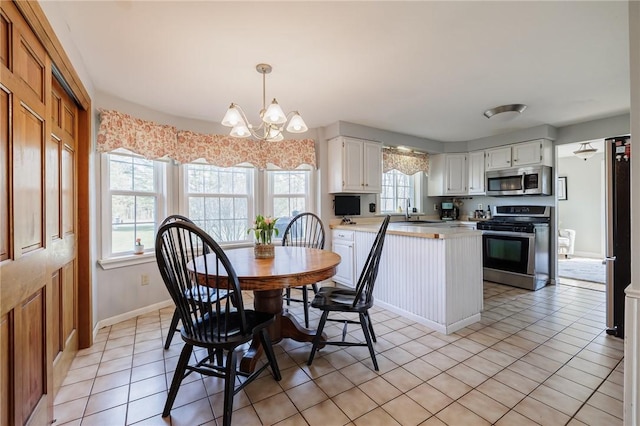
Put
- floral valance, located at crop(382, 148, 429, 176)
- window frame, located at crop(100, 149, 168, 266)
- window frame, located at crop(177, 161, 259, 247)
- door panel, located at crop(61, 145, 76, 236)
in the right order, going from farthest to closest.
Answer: floral valance, located at crop(382, 148, 429, 176), window frame, located at crop(177, 161, 259, 247), window frame, located at crop(100, 149, 168, 266), door panel, located at crop(61, 145, 76, 236)

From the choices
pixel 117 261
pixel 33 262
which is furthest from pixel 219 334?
pixel 117 261

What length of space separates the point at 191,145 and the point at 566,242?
23.2ft

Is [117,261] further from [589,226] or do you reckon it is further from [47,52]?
[589,226]

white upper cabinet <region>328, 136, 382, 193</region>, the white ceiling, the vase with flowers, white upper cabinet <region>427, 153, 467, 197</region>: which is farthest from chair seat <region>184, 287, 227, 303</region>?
white upper cabinet <region>427, 153, 467, 197</region>

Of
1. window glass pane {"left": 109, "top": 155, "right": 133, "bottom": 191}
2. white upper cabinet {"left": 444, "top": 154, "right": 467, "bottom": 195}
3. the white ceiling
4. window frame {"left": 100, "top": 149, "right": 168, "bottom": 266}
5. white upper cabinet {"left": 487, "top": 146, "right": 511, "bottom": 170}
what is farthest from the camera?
white upper cabinet {"left": 444, "top": 154, "right": 467, "bottom": 195}

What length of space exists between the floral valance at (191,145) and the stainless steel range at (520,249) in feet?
9.40

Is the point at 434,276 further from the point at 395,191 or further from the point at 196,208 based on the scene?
the point at 196,208

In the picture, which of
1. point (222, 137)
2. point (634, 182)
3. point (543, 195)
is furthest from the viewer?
point (543, 195)

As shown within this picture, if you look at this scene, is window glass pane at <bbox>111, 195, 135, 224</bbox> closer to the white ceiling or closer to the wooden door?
the white ceiling

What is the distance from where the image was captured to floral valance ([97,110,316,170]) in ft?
8.93

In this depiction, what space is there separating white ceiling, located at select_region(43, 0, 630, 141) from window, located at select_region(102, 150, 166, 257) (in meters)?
0.65

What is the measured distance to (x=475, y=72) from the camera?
240 centimetres

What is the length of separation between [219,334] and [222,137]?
2.71m

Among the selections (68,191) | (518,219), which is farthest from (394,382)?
(518,219)
